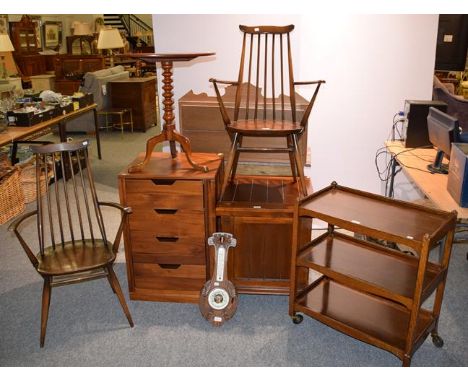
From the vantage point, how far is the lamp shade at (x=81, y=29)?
10492 mm

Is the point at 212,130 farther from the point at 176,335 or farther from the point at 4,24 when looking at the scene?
the point at 4,24

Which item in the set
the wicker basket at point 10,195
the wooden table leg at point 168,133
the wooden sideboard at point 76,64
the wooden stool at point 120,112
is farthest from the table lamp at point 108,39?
the wooden table leg at point 168,133

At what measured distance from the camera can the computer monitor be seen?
8.20 ft

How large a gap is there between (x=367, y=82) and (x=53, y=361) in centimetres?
278

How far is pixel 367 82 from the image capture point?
352cm

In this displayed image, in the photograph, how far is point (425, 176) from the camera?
2.66m

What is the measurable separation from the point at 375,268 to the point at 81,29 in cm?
1012

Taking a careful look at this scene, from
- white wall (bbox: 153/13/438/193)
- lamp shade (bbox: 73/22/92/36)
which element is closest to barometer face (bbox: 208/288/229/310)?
white wall (bbox: 153/13/438/193)

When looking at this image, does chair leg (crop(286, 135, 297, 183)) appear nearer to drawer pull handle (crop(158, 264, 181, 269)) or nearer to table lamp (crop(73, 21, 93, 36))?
drawer pull handle (crop(158, 264, 181, 269))

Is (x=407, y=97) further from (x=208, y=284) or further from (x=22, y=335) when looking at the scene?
(x=22, y=335)

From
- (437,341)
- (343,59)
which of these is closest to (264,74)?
(343,59)

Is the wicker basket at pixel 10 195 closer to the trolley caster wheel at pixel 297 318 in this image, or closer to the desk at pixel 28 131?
the desk at pixel 28 131

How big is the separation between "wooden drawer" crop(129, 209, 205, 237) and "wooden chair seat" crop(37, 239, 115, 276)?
20cm

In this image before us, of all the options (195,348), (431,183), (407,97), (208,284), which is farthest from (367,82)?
(195,348)
